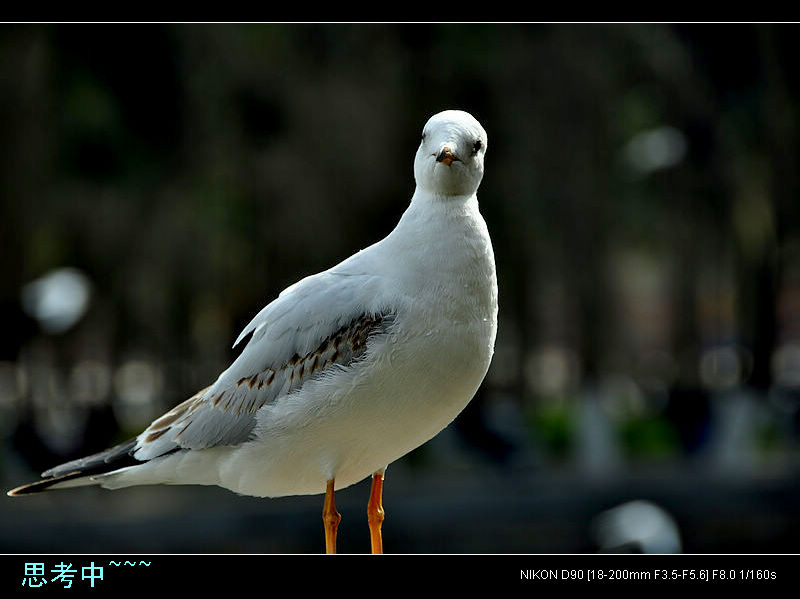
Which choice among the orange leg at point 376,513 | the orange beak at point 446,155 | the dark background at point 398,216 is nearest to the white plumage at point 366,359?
the orange beak at point 446,155

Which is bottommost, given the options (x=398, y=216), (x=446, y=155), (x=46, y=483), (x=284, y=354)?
(x=46, y=483)

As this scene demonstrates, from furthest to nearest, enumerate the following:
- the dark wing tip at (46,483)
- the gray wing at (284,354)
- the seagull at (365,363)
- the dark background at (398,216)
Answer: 1. the dark background at (398,216)
2. the dark wing tip at (46,483)
3. the gray wing at (284,354)
4. the seagull at (365,363)

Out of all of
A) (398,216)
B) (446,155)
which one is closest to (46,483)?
(446,155)

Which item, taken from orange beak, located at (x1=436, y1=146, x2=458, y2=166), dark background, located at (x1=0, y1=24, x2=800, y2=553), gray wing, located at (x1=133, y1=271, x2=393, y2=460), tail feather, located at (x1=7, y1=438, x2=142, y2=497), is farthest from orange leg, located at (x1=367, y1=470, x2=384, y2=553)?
dark background, located at (x1=0, y1=24, x2=800, y2=553)

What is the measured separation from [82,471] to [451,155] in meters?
2.02

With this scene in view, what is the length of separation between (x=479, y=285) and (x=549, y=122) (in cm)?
1498

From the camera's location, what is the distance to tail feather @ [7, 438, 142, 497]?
4.51 metres

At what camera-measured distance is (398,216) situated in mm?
17047

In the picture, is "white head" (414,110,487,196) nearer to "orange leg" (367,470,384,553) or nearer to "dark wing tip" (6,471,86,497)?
"orange leg" (367,470,384,553)

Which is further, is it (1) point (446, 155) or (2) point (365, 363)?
(2) point (365, 363)

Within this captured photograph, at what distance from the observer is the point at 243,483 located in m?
4.50

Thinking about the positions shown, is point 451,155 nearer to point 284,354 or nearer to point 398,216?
point 284,354

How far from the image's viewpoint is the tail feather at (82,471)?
4.51 m

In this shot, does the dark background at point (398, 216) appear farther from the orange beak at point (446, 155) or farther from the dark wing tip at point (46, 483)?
the orange beak at point (446, 155)
